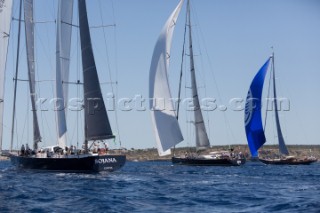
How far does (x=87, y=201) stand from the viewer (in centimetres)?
2155

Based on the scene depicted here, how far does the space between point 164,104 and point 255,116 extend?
2054 cm

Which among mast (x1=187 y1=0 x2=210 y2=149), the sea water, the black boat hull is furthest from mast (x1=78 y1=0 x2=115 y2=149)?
the black boat hull

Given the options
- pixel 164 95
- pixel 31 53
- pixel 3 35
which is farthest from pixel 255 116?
pixel 3 35

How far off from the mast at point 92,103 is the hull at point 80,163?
1.51 m

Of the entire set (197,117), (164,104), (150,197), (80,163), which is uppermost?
(197,117)

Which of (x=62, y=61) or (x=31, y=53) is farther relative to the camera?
(x=31, y=53)

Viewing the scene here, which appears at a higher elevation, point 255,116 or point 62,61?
point 62,61

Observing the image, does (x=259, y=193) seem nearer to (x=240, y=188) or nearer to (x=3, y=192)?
(x=240, y=188)

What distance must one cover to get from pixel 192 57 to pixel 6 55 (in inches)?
1360

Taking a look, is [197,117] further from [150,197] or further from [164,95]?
[150,197]

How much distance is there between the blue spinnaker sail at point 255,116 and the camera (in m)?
65.1

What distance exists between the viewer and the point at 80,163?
3662 centimetres

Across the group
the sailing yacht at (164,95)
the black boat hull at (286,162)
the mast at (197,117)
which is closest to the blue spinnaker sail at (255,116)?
the black boat hull at (286,162)

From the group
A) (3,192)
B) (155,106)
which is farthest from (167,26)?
(3,192)
